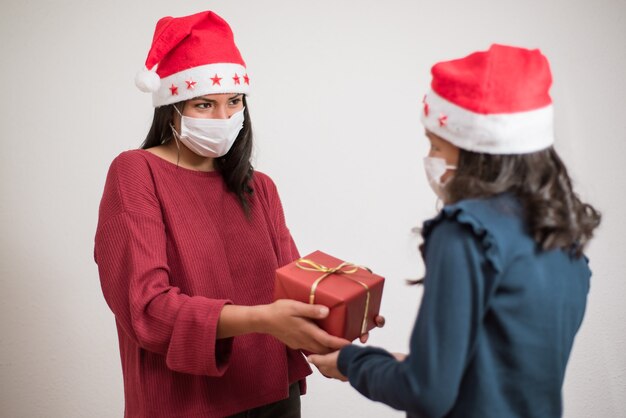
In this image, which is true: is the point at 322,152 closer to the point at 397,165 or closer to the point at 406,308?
the point at 397,165

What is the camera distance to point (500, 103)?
90 centimetres

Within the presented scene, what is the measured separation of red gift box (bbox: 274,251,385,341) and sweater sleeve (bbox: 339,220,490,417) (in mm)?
269

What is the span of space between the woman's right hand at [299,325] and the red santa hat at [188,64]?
0.57m

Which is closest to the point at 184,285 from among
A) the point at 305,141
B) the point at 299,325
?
the point at 299,325

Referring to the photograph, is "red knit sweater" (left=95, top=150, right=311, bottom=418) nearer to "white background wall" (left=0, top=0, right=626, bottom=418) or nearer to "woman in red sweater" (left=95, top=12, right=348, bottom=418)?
"woman in red sweater" (left=95, top=12, right=348, bottom=418)

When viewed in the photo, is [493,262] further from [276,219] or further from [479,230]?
[276,219]

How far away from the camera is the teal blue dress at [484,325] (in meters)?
0.80

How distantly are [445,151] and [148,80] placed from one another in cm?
77

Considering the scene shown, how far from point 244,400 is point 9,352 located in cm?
117

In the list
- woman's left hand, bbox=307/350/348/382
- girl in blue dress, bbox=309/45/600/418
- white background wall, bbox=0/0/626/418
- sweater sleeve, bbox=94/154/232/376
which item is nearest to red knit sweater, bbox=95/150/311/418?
sweater sleeve, bbox=94/154/232/376

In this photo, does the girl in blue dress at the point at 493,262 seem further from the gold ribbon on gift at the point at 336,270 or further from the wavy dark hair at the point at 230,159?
the wavy dark hair at the point at 230,159

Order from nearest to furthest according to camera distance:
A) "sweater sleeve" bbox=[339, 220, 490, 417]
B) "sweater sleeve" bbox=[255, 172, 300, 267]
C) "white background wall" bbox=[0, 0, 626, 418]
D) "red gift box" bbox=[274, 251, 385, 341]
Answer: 1. "sweater sleeve" bbox=[339, 220, 490, 417]
2. "red gift box" bbox=[274, 251, 385, 341]
3. "sweater sleeve" bbox=[255, 172, 300, 267]
4. "white background wall" bbox=[0, 0, 626, 418]

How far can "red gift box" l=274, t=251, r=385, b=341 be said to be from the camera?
1.10 meters

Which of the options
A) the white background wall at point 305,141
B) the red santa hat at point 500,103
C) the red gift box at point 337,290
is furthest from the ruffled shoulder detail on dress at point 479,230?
the white background wall at point 305,141
